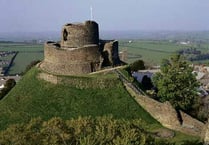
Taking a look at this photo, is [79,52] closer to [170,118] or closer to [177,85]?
[177,85]

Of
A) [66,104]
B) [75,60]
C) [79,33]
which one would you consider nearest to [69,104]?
[66,104]

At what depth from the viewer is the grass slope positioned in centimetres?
3297

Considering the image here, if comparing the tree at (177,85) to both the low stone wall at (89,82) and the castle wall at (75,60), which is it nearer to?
the low stone wall at (89,82)

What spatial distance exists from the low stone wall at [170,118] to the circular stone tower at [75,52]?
6.40 meters

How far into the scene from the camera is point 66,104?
1345 inches

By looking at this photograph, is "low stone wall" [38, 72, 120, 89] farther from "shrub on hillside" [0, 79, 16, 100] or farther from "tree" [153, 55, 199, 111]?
"shrub on hillside" [0, 79, 16, 100]

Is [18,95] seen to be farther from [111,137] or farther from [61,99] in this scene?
[111,137]

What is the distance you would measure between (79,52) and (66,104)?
555 centimetres

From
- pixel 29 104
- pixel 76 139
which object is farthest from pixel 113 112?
pixel 76 139

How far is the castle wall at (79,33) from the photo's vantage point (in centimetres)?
3928

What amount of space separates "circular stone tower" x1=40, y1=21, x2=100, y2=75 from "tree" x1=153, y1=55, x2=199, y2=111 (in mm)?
6224

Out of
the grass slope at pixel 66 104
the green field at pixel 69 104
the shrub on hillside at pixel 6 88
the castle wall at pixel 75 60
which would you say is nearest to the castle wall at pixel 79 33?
the castle wall at pixel 75 60

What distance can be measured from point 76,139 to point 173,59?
19.5 metres

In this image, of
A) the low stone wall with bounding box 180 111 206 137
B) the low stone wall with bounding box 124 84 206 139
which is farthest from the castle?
the low stone wall with bounding box 180 111 206 137
